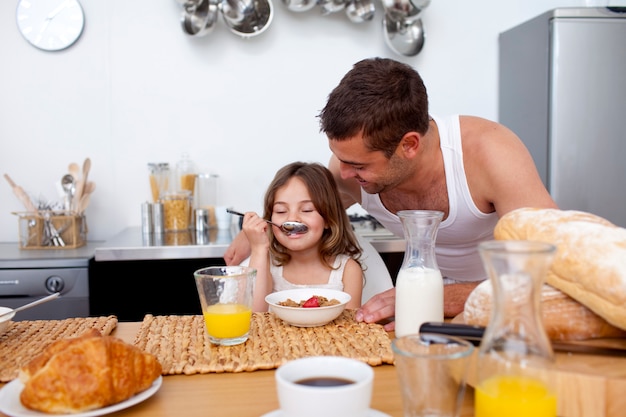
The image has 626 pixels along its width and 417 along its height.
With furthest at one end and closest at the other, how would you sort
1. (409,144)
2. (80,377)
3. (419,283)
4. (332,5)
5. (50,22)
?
(332,5), (50,22), (409,144), (419,283), (80,377)

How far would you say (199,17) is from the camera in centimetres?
282

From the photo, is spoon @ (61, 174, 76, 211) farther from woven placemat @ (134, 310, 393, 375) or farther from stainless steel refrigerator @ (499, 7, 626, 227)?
stainless steel refrigerator @ (499, 7, 626, 227)

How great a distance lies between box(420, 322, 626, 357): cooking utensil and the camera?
0.78 meters

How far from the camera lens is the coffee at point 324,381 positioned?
71cm

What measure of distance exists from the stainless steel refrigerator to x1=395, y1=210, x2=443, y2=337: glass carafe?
1.84 metres

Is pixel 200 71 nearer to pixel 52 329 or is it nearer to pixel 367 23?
pixel 367 23

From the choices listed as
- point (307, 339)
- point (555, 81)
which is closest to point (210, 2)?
point (555, 81)

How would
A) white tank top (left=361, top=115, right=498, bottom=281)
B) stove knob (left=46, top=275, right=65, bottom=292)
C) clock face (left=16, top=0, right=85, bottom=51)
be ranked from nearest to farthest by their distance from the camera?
white tank top (left=361, top=115, right=498, bottom=281) < stove knob (left=46, top=275, right=65, bottom=292) < clock face (left=16, top=0, right=85, bottom=51)

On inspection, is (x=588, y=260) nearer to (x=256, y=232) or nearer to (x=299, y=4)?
(x=256, y=232)

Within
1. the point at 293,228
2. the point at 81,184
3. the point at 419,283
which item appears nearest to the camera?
the point at 419,283

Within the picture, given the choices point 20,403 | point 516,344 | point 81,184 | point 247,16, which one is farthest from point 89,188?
point 516,344

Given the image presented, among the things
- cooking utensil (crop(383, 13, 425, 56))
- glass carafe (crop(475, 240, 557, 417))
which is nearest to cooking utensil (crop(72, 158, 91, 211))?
cooking utensil (crop(383, 13, 425, 56))

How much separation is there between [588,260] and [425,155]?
2.79 feet

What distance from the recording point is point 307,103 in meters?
3.03
